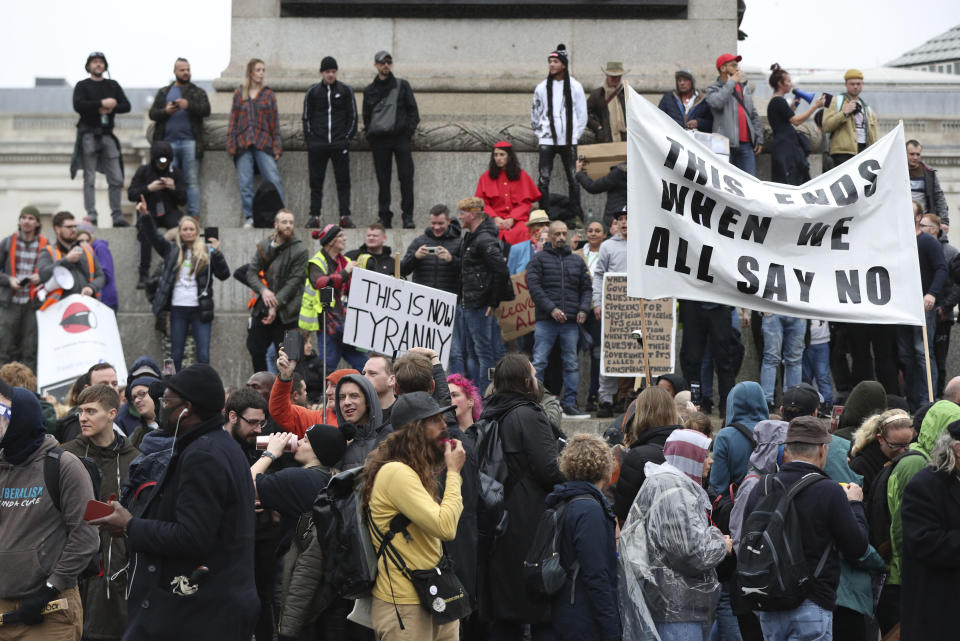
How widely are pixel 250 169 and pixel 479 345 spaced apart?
437 centimetres

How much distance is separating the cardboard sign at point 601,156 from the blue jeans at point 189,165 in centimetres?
441

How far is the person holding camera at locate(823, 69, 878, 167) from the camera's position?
15906mm

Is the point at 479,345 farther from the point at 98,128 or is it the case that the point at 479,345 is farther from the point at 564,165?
the point at 98,128

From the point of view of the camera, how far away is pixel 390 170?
16250 millimetres

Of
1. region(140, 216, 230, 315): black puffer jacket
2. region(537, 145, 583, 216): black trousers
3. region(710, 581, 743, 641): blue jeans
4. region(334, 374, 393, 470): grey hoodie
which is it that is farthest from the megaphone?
region(334, 374, 393, 470): grey hoodie

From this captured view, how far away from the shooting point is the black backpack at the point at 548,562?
7281 millimetres

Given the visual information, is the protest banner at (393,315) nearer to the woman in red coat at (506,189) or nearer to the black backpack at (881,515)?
the woman in red coat at (506,189)

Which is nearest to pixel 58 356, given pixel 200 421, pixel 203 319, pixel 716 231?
pixel 203 319

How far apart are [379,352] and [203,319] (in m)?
3.01

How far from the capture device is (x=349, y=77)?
1758cm

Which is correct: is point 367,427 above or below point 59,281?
below

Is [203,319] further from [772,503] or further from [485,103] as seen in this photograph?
[772,503]

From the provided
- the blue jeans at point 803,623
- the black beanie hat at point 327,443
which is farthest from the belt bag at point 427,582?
the blue jeans at point 803,623

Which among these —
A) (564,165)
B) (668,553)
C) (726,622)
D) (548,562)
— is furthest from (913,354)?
(548,562)
